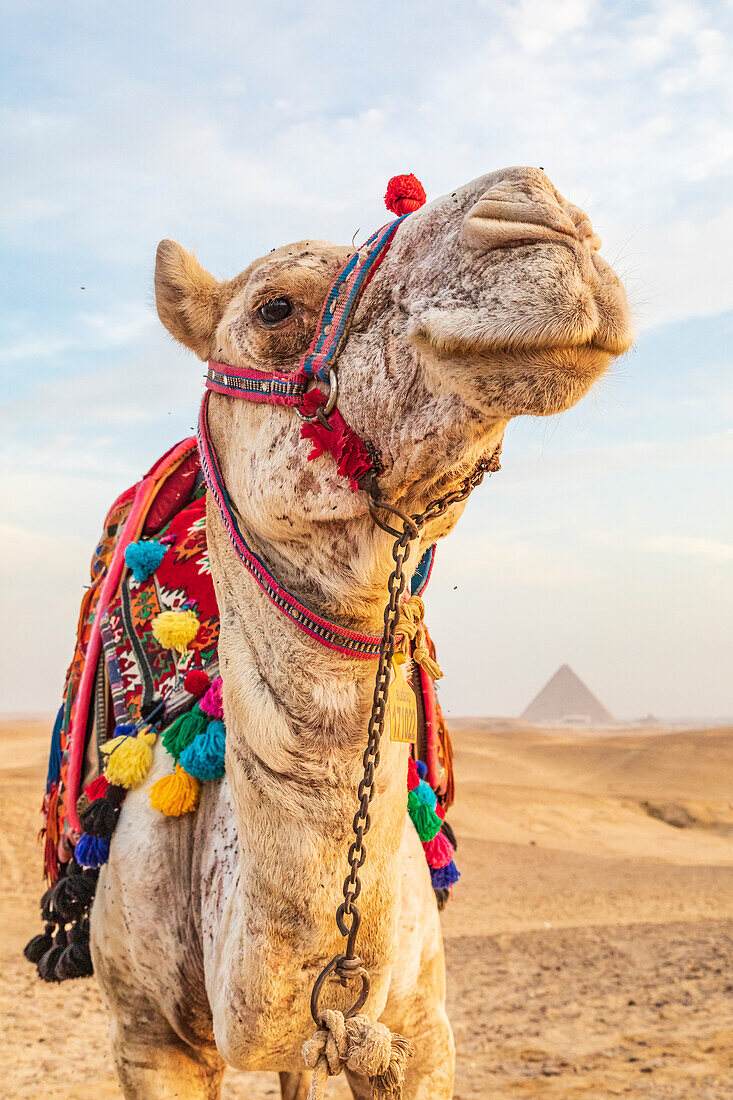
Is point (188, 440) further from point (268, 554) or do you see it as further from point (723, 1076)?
point (723, 1076)

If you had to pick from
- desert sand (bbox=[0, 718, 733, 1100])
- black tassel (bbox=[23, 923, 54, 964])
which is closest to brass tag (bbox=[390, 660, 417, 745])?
black tassel (bbox=[23, 923, 54, 964])

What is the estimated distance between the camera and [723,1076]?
6.11 metres

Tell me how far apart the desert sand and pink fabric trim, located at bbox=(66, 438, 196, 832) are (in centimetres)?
382

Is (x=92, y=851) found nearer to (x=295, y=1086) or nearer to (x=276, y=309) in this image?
(x=295, y=1086)

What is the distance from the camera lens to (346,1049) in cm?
197

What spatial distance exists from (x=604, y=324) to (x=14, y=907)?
11.4 metres

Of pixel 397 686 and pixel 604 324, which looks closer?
pixel 604 324

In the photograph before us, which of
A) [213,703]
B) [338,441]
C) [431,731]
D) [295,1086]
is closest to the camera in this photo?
[338,441]

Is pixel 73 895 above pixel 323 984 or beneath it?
beneath

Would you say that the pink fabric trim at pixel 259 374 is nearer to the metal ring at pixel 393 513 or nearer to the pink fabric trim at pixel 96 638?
the metal ring at pixel 393 513

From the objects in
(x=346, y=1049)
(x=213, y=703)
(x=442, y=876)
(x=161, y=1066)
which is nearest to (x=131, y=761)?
(x=213, y=703)

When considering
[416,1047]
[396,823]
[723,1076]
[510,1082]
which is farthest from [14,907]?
[396,823]

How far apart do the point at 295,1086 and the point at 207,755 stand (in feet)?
6.38

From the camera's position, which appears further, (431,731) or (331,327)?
(431,731)
